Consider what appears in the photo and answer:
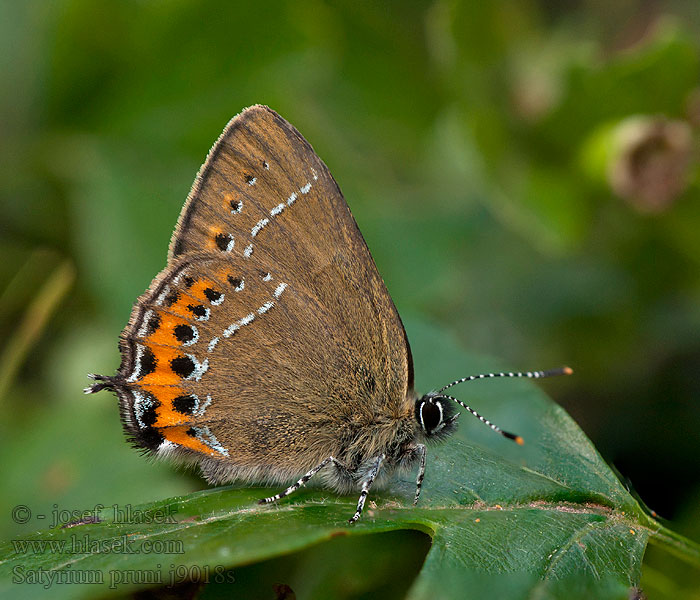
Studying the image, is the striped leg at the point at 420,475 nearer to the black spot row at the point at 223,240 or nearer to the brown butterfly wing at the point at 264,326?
the brown butterfly wing at the point at 264,326

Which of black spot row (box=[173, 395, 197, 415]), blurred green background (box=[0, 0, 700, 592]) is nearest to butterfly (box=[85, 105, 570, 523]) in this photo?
black spot row (box=[173, 395, 197, 415])

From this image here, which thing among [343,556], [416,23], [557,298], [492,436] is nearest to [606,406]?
[557,298]

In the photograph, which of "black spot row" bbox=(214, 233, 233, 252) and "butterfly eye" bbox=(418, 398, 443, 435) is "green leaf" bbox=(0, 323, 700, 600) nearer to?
"butterfly eye" bbox=(418, 398, 443, 435)

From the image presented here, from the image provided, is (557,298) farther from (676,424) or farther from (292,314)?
(292,314)

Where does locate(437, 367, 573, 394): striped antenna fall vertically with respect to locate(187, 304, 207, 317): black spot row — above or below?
above

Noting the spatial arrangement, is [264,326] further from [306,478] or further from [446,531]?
[446,531]

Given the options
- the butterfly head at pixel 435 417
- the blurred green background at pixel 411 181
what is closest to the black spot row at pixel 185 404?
the butterfly head at pixel 435 417

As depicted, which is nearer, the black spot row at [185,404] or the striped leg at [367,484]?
the striped leg at [367,484]
